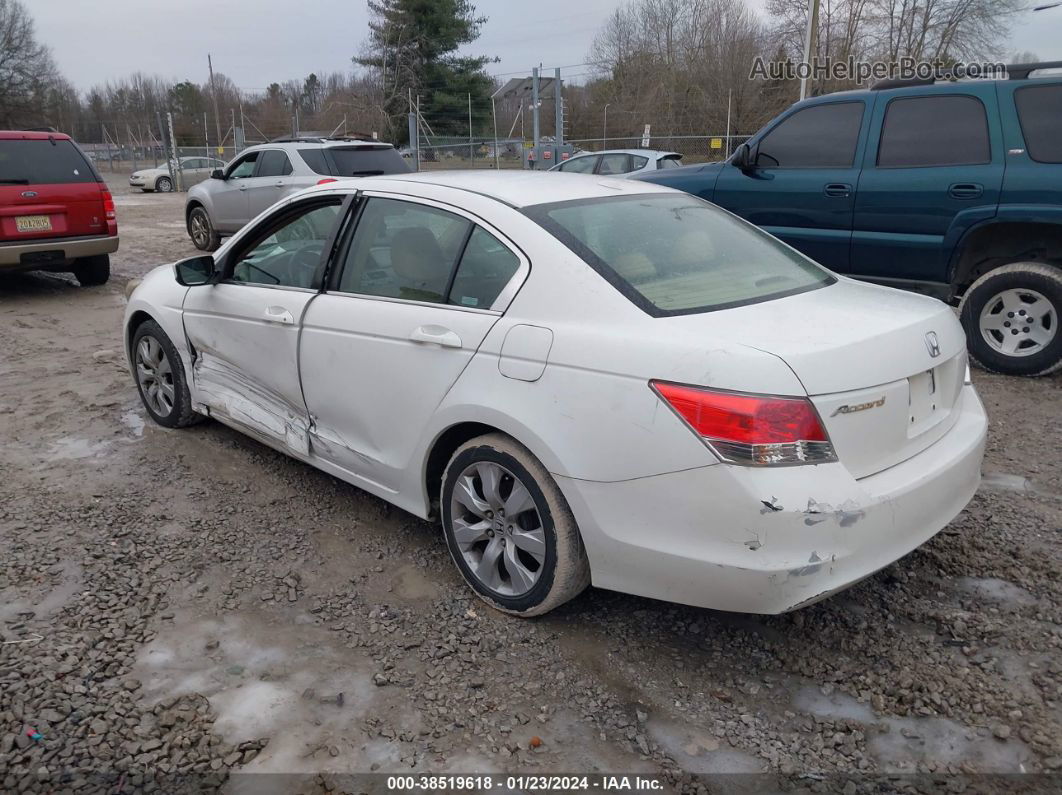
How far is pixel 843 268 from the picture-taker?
6648 millimetres

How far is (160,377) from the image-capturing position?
5.09 meters

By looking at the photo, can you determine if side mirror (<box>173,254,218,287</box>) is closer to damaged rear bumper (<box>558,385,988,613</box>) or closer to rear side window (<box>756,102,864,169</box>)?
damaged rear bumper (<box>558,385,988,613</box>)

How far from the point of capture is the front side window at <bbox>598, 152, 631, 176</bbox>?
1529 cm

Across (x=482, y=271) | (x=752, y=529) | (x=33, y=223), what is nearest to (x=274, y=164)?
(x=33, y=223)

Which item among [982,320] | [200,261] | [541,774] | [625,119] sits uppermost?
[625,119]

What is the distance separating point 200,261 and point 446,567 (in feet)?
7.41

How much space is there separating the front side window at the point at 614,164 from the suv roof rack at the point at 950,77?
341 inches

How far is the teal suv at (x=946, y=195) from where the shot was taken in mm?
5773

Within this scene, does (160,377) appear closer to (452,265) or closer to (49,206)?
(452,265)

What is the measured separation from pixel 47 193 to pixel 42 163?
340 mm

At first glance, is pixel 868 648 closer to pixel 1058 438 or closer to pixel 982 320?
pixel 1058 438

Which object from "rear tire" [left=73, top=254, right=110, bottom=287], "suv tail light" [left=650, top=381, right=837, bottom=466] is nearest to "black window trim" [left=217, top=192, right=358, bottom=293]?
"suv tail light" [left=650, top=381, right=837, bottom=466]

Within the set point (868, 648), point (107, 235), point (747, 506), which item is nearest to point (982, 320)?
point (868, 648)

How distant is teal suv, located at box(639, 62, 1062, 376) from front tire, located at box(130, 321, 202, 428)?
15.6 feet
